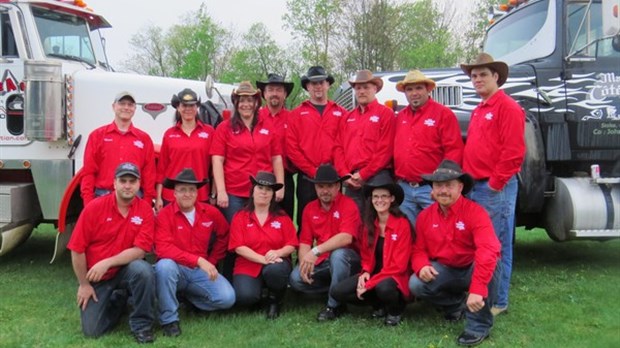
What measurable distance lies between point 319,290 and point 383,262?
2.12 feet

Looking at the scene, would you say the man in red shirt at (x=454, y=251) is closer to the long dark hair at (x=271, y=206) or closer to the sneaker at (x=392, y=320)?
the sneaker at (x=392, y=320)

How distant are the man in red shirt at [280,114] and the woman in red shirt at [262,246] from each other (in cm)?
51

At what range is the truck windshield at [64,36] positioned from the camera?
6.49 metres

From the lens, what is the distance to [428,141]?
4.77m

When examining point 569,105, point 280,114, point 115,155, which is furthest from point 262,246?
point 569,105

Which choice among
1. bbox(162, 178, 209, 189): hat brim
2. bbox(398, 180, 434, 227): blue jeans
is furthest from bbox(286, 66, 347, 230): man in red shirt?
bbox(162, 178, 209, 189): hat brim

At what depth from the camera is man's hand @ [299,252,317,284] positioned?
4820mm

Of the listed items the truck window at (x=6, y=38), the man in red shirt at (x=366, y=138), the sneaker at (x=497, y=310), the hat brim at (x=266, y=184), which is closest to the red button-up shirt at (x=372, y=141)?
the man in red shirt at (x=366, y=138)

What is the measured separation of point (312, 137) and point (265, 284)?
4.43 ft

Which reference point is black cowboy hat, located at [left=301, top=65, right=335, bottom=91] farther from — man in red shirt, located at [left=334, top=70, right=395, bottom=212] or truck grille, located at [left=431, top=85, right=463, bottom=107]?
truck grille, located at [left=431, top=85, right=463, bottom=107]

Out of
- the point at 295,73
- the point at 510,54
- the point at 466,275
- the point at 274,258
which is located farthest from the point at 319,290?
the point at 295,73

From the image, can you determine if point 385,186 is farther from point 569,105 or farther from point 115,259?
point 569,105

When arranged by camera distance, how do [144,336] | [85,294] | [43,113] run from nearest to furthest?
[144,336], [85,294], [43,113]

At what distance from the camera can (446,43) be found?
2861 centimetres
